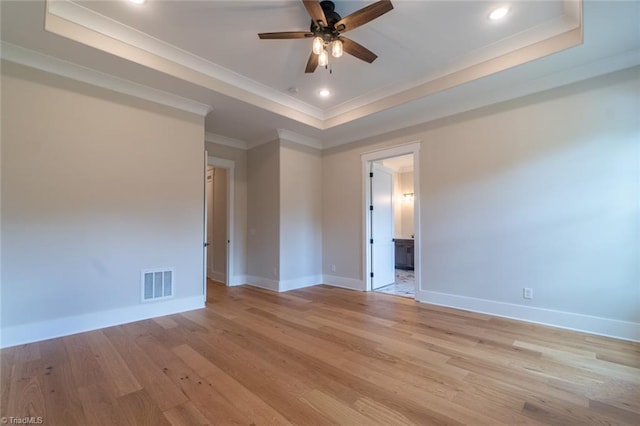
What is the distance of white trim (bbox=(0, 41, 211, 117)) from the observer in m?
2.87

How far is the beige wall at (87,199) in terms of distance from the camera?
2859mm

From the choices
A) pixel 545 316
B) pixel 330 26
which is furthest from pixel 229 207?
pixel 545 316

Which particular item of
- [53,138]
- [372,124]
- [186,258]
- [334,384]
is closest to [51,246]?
[53,138]

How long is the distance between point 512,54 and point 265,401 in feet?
13.7

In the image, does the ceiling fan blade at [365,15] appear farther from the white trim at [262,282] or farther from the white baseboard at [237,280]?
the white baseboard at [237,280]

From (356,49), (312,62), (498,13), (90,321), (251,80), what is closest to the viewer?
(498,13)

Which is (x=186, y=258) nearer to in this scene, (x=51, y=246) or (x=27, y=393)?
(x=51, y=246)

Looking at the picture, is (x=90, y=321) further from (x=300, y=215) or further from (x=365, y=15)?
(x=365, y=15)

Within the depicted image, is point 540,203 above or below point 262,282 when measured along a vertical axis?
above

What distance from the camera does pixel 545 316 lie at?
333 centimetres

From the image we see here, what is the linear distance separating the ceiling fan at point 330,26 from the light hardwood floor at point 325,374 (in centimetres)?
292

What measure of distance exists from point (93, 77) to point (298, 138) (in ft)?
10.4

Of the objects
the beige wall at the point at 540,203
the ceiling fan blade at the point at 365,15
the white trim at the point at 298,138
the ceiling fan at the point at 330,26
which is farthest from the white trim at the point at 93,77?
the beige wall at the point at 540,203

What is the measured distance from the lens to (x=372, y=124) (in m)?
4.93
